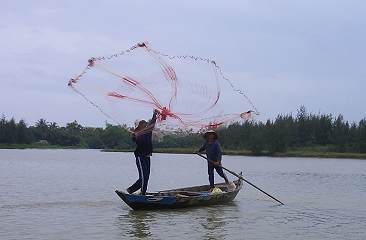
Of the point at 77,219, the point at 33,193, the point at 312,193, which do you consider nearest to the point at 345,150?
the point at 312,193

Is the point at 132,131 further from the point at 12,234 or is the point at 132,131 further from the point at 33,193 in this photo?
the point at 33,193

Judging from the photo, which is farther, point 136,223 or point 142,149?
point 142,149

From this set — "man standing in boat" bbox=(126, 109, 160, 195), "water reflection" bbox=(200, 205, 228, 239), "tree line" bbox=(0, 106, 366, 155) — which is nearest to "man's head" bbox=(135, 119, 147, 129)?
"man standing in boat" bbox=(126, 109, 160, 195)

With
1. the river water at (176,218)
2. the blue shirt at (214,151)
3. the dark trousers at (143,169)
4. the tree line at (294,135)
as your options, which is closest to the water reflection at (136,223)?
the river water at (176,218)

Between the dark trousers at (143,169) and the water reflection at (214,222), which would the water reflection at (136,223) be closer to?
the dark trousers at (143,169)

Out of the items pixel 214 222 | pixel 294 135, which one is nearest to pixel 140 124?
pixel 214 222

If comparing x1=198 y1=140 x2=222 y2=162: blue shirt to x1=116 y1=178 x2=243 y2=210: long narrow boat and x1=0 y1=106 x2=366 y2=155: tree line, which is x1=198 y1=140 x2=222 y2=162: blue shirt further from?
x1=0 y1=106 x2=366 y2=155: tree line

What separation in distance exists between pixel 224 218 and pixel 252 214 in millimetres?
1338

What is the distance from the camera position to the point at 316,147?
83375 mm

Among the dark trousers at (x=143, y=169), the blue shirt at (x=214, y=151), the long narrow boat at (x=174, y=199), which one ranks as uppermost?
the blue shirt at (x=214, y=151)

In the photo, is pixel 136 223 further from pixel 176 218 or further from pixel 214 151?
Answer: pixel 214 151

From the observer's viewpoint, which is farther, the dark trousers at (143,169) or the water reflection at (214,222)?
the dark trousers at (143,169)

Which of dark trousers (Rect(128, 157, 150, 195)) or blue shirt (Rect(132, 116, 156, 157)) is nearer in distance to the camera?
blue shirt (Rect(132, 116, 156, 157))

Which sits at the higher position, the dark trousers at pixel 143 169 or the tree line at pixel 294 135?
the tree line at pixel 294 135
